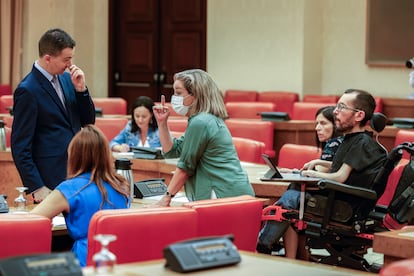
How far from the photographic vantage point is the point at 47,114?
5348mm

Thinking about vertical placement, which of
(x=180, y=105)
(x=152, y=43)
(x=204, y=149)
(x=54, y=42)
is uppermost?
(x=152, y=43)

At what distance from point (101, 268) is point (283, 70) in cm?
1068

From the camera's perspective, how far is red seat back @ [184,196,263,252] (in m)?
4.09

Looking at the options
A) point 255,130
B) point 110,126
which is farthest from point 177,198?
point 255,130

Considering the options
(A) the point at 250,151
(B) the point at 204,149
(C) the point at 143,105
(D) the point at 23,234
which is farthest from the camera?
(C) the point at 143,105

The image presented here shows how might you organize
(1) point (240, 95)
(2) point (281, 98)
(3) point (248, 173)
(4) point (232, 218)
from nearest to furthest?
(4) point (232, 218), (3) point (248, 173), (2) point (281, 98), (1) point (240, 95)

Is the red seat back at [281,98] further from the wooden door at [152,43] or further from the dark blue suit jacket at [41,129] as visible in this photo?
the dark blue suit jacket at [41,129]

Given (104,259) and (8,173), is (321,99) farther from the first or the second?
(104,259)

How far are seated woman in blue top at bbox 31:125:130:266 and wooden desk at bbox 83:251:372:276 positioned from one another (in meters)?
1.22

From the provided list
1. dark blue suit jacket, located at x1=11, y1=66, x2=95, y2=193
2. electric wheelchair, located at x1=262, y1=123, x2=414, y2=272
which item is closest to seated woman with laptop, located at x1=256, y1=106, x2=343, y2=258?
electric wheelchair, located at x1=262, y1=123, x2=414, y2=272

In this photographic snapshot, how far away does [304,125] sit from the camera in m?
10.2

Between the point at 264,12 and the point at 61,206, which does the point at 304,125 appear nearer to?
the point at 264,12

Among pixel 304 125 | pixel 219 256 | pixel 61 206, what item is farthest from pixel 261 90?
pixel 219 256

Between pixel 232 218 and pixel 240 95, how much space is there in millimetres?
9520
